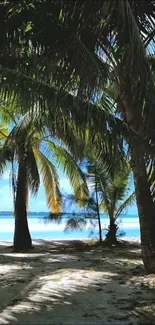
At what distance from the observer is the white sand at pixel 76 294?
15.2 ft

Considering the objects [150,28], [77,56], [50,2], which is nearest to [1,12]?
[50,2]

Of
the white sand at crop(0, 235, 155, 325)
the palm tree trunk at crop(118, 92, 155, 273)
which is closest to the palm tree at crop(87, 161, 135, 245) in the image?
the white sand at crop(0, 235, 155, 325)

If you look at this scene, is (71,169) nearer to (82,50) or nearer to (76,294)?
(76,294)

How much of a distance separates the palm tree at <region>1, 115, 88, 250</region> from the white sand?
13.9 feet

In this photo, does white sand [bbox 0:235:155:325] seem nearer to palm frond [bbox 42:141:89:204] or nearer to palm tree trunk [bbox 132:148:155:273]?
palm tree trunk [bbox 132:148:155:273]

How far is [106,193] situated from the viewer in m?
14.9

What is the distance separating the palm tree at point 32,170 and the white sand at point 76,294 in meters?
4.23

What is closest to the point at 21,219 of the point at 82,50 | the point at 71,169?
the point at 71,169

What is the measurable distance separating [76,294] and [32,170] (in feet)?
24.6

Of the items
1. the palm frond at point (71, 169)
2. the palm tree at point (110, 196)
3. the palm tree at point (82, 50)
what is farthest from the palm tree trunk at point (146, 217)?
the palm tree at point (110, 196)

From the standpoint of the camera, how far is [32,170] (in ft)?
42.4

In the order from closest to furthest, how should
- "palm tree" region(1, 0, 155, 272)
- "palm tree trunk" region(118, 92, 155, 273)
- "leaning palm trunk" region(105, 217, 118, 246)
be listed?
"palm tree" region(1, 0, 155, 272) → "palm tree trunk" region(118, 92, 155, 273) → "leaning palm trunk" region(105, 217, 118, 246)

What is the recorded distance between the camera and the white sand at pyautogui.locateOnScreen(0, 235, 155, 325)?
463 centimetres

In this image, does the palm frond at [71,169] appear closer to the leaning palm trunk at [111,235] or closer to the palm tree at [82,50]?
the leaning palm trunk at [111,235]
